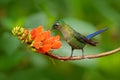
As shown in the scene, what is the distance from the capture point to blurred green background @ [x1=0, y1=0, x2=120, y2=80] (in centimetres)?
234

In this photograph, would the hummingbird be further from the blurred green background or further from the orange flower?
the blurred green background

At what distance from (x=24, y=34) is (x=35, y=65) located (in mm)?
1262

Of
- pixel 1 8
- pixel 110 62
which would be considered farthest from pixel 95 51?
pixel 1 8

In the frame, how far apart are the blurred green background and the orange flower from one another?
96 centimetres

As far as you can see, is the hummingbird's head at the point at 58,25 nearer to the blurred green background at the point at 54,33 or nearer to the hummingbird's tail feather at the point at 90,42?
the hummingbird's tail feather at the point at 90,42

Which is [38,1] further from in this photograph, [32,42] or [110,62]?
[32,42]

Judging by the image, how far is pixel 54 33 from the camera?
2.31m

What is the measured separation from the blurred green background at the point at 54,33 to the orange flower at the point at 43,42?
0.96 meters

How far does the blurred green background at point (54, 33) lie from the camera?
7.68ft

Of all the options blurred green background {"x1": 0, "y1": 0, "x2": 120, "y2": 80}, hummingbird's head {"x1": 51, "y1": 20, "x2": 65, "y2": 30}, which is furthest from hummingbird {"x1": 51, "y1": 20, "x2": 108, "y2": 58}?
blurred green background {"x1": 0, "y1": 0, "x2": 120, "y2": 80}

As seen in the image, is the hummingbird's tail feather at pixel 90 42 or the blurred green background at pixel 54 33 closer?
the hummingbird's tail feather at pixel 90 42

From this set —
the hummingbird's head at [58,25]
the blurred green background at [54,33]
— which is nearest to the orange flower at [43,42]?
the hummingbird's head at [58,25]

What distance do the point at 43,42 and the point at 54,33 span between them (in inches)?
43.5

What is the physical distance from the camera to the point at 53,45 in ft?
3.93
